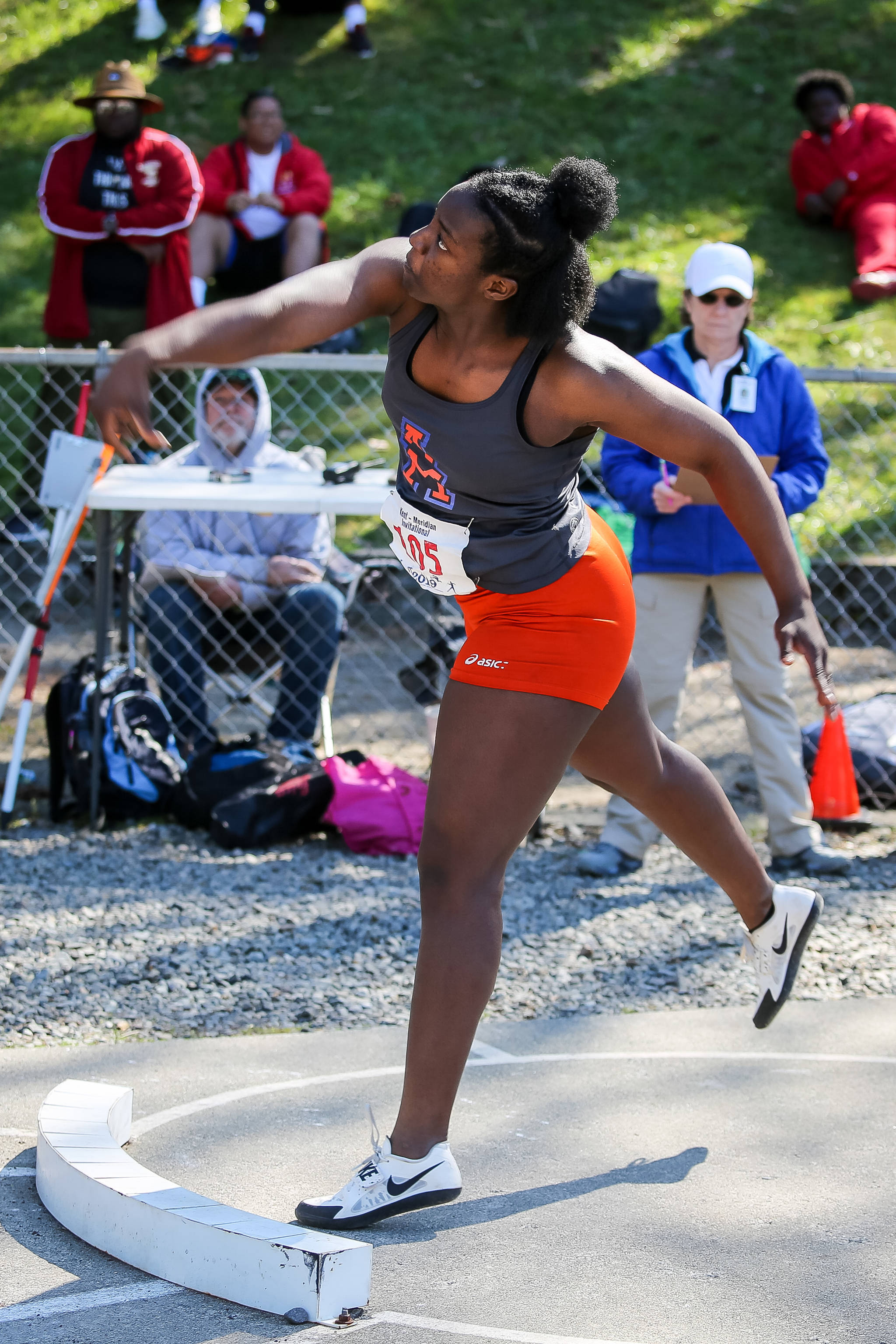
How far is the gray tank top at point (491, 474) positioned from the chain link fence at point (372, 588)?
2882 mm

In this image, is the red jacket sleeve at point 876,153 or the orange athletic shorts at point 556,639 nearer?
the orange athletic shorts at point 556,639

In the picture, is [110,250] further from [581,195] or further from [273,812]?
[581,195]

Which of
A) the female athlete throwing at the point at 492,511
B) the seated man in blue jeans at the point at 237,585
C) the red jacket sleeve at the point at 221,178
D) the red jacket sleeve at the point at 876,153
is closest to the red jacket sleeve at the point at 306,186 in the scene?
the red jacket sleeve at the point at 221,178

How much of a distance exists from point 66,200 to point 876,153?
635 cm

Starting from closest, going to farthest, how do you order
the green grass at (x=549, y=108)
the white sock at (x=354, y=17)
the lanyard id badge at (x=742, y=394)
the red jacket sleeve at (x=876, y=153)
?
the lanyard id badge at (x=742, y=394) < the red jacket sleeve at (x=876, y=153) < the green grass at (x=549, y=108) < the white sock at (x=354, y=17)

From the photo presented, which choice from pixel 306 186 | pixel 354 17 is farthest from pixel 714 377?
pixel 354 17

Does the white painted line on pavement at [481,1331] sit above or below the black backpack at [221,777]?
above

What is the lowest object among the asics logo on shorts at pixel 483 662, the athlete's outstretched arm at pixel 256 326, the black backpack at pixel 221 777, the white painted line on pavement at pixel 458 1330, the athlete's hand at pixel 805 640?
the black backpack at pixel 221 777

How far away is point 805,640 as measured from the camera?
9.58ft

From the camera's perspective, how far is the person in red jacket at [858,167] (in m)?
11.0

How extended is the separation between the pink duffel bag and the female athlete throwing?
8.51 feet

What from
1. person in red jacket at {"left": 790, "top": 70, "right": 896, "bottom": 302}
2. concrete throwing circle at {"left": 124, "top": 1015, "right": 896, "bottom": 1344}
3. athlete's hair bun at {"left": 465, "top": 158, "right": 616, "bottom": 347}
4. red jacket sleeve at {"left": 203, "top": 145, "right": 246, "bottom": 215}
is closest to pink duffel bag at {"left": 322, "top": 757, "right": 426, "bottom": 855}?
concrete throwing circle at {"left": 124, "top": 1015, "right": 896, "bottom": 1344}

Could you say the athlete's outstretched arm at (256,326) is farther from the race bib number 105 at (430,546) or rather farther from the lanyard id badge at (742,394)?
the lanyard id badge at (742,394)

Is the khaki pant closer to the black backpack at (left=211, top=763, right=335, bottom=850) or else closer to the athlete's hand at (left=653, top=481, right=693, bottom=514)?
the athlete's hand at (left=653, top=481, right=693, bottom=514)
